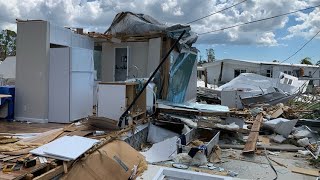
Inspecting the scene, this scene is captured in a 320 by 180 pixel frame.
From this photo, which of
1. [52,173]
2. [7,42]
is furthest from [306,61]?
[52,173]

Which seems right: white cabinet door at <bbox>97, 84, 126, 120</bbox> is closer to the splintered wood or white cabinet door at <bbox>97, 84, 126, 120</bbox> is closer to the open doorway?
the splintered wood

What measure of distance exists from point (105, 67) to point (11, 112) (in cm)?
394

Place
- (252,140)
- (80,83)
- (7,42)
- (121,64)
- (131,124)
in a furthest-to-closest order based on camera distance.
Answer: (7,42)
(121,64)
(252,140)
(80,83)
(131,124)

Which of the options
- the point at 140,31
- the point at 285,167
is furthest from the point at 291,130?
the point at 140,31

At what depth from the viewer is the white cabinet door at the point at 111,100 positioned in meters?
6.88

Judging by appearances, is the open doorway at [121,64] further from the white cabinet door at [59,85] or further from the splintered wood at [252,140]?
the splintered wood at [252,140]

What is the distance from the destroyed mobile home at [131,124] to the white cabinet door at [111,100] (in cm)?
A: 2

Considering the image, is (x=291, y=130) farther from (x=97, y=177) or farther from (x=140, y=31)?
(x=97, y=177)

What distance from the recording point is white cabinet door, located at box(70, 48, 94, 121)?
296 inches

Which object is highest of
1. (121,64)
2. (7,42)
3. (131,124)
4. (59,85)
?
(7,42)

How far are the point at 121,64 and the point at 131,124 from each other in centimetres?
446

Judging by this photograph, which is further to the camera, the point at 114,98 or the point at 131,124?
the point at 114,98

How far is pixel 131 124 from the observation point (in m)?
6.70

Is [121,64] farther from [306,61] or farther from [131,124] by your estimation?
[306,61]
